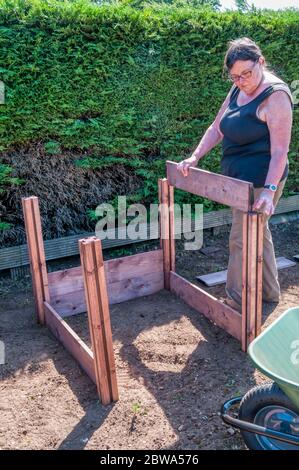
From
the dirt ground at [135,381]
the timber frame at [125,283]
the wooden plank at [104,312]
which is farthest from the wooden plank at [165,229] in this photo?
the wooden plank at [104,312]

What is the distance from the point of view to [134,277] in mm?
4141

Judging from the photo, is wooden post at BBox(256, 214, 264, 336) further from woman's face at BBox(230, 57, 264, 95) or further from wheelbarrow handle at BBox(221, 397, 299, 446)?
wheelbarrow handle at BBox(221, 397, 299, 446)

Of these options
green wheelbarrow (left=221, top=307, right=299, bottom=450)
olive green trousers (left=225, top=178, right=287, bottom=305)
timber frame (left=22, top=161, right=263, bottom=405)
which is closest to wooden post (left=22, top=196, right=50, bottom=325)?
timber frame (left=22, top=161, right=263, bottom=405)

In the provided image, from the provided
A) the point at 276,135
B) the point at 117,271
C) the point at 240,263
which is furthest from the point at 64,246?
the point at 276,135

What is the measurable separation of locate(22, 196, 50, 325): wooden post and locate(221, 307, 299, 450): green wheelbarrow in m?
1.83

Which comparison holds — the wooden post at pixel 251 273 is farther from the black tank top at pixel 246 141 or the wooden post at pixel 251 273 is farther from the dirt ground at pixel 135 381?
the black tank top at pixel 246 141

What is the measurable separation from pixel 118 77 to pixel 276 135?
6.62 feet

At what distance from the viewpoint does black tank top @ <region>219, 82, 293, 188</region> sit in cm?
317

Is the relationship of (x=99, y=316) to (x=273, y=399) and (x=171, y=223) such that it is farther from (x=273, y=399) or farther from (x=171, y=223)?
(x=171, y=223)

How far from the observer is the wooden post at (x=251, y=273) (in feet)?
9.77

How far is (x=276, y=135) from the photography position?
3.06 m

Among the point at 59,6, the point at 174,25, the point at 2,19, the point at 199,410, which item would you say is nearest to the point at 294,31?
the point at 174,25
